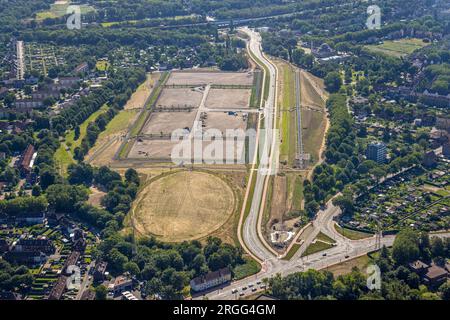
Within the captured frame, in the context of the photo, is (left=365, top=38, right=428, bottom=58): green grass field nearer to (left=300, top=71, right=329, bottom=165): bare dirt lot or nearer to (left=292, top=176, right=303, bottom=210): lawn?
(left=300, top=71, right=329, bottom=165): bare dirt lot

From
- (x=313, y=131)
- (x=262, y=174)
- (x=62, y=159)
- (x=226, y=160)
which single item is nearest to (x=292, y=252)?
(x=262, y=174)

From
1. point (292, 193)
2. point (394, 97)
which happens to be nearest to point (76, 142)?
point (292, 193)

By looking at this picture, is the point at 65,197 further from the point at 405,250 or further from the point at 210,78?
the point at 210,78

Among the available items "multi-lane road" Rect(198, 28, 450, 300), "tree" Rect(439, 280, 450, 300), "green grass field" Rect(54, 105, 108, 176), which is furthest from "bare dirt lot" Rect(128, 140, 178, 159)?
"tree" Rect(439, 280, 450, 300)

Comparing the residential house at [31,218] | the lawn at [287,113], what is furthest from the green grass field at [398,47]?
the residential house at [31,218]

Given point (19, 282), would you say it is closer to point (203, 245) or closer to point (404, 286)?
point (203, 245)

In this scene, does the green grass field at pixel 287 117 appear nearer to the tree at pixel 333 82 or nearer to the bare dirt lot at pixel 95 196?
the tree at pixel 333 82
